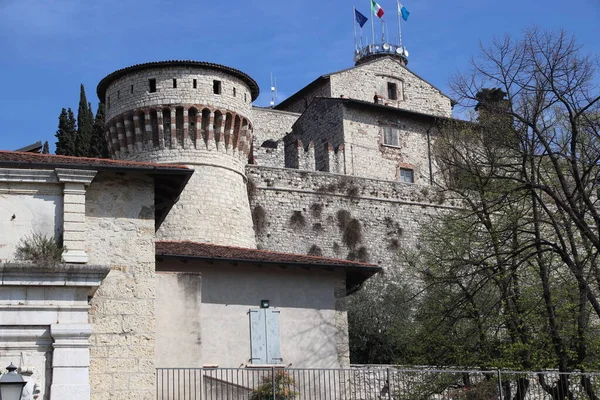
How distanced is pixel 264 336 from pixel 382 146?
1075 inches

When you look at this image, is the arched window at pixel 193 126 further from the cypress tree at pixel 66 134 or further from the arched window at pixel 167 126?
the cypress tree at pixel 66 134

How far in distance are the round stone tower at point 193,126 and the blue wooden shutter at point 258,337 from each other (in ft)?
40.7

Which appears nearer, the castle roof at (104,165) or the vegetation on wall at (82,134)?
the castle roof at (104,165)

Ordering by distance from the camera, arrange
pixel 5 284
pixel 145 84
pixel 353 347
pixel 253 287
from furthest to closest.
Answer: pixel 145 84, pixel 353 347, pixel 253 287, pixel 5 284

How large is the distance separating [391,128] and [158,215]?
31.6m

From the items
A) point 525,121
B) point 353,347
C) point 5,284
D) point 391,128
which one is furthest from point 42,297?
point 391,128

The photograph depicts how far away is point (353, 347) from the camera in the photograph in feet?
108

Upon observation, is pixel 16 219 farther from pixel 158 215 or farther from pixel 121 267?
pixel 158 215

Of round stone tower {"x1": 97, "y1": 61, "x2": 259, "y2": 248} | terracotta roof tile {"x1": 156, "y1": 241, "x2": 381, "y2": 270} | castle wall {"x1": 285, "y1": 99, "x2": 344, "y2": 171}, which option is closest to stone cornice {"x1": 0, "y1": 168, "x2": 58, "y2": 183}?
terracotta roof tile {"x1": 156, "y1": 241, "x2": 381, "y2": 270}

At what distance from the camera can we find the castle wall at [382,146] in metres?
46.8

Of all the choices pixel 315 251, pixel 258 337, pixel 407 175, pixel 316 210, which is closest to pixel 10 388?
pixel 258 337

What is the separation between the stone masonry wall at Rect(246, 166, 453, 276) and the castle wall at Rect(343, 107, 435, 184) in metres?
2.62

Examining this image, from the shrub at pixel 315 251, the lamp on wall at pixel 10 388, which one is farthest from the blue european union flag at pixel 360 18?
the lamp on wall at pixel 10 388

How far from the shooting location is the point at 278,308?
22.3 meters
